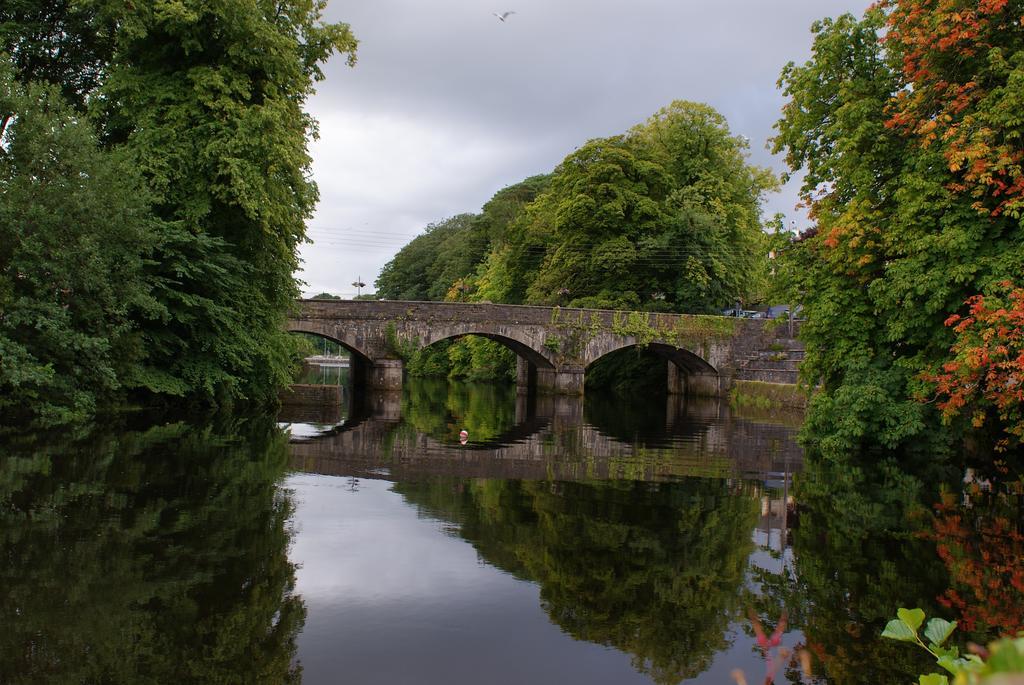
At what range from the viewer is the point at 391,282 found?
9400cm

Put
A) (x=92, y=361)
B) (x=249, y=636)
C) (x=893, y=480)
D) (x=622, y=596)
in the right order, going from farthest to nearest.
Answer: (x=92, y=361), (x=893, y=480), (x=622, y=596), (x=249, y=636)

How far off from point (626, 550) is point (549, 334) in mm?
29926

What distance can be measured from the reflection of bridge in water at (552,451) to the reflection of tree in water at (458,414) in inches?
16.8

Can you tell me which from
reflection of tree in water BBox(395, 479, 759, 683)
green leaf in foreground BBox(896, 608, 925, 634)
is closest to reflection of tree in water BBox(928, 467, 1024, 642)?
reflection of tree in water BBox(395, 479, 759, 683)

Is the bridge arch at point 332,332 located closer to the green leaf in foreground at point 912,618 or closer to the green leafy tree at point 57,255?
the green leafy tree at point 57,255

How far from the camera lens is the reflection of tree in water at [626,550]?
624 cm

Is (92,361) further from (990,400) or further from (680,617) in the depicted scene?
(990,400)

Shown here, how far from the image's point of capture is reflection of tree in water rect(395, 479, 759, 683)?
624cm

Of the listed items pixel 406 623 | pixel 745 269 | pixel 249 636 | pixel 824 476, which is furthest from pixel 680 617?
pixel 745 269

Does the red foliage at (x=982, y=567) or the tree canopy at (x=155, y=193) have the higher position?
the tree canopy at (x=155, y=193)

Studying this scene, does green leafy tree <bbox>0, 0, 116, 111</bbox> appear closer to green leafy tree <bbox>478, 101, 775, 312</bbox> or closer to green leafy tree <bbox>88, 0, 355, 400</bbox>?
green leafy tree <bbox>88, 0, 355, 400</bbox>

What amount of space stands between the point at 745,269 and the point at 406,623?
4127cm

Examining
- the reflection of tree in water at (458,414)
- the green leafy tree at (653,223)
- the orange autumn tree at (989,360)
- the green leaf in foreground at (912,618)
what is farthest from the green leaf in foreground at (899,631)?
the green leafy tree at (653,223)

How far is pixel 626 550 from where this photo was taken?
8.52 m
